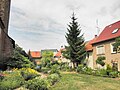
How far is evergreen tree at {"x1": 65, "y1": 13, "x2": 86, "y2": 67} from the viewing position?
35234 mm

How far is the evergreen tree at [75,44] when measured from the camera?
35.2 metres

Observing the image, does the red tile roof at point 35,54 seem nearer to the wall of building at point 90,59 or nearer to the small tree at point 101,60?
the wall of building at point 90,59

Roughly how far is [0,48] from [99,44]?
1856 cm

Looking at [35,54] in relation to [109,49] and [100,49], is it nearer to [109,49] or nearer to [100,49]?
[100,49]

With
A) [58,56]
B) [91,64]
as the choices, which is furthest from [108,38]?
[58,56]

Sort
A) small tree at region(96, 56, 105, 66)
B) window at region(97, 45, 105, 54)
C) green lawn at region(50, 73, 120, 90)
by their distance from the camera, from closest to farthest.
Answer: green lawn at region(50, 73, 120, 90) → small tree at region(96, 56, 105, 66) → window at region(97, 45, 105, 54)

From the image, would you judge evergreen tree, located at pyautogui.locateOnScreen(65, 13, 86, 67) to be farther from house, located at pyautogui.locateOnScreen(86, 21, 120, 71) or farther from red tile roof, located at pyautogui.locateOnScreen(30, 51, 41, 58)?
red tile roof, located at pyautogui.locateOnScreen(30, 51, 41, 58)

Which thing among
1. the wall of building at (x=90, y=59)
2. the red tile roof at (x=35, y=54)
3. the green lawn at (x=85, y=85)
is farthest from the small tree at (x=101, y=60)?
the red tile roof at (x=35, y=54)

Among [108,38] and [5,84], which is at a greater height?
[108,38]

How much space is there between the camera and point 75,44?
117 feet

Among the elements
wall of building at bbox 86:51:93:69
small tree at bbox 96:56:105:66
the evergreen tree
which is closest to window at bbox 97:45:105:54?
small tree at bbox 96:56:105:66

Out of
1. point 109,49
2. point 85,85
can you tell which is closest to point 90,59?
point 109,49

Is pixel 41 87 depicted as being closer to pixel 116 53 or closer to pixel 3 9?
pixel 3 9

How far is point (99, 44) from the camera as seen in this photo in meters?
31.2
